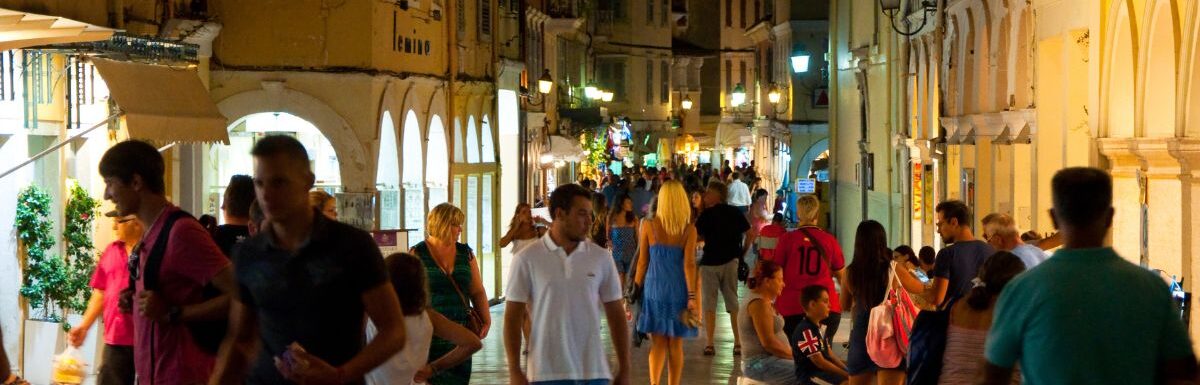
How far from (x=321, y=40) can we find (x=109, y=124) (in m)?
5.13

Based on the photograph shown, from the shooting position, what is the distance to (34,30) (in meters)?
12.3

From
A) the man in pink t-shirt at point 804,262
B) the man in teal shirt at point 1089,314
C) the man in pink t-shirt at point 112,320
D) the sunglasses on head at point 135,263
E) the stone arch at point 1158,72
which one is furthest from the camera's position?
the man in pink t-shirt at point 804,262

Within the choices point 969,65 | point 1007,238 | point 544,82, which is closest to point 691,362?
point 1007,238

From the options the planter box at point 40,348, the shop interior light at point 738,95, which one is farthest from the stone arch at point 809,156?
the planter box at point 40,348

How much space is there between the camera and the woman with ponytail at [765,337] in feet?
36.6

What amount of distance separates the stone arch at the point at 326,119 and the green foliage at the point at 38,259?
19.0 feet

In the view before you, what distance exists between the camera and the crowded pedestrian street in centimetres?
579

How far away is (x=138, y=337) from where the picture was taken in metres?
7.27

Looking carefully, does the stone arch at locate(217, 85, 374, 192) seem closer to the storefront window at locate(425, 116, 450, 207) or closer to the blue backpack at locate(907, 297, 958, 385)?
the storefront window at locate(425, 116, 450, 207)

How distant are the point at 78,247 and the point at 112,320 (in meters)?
7.88

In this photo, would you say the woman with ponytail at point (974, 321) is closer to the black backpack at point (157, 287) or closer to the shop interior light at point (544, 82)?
the black backpack at point (157, 287)

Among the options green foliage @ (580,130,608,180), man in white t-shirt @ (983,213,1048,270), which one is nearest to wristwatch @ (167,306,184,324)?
man in white t-shirt @ (983,213,1048,270)

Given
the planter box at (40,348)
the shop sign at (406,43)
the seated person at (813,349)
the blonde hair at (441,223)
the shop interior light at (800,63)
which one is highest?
the shop interior light at (800,63)

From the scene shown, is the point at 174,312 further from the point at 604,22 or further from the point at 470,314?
the point at 604,22
